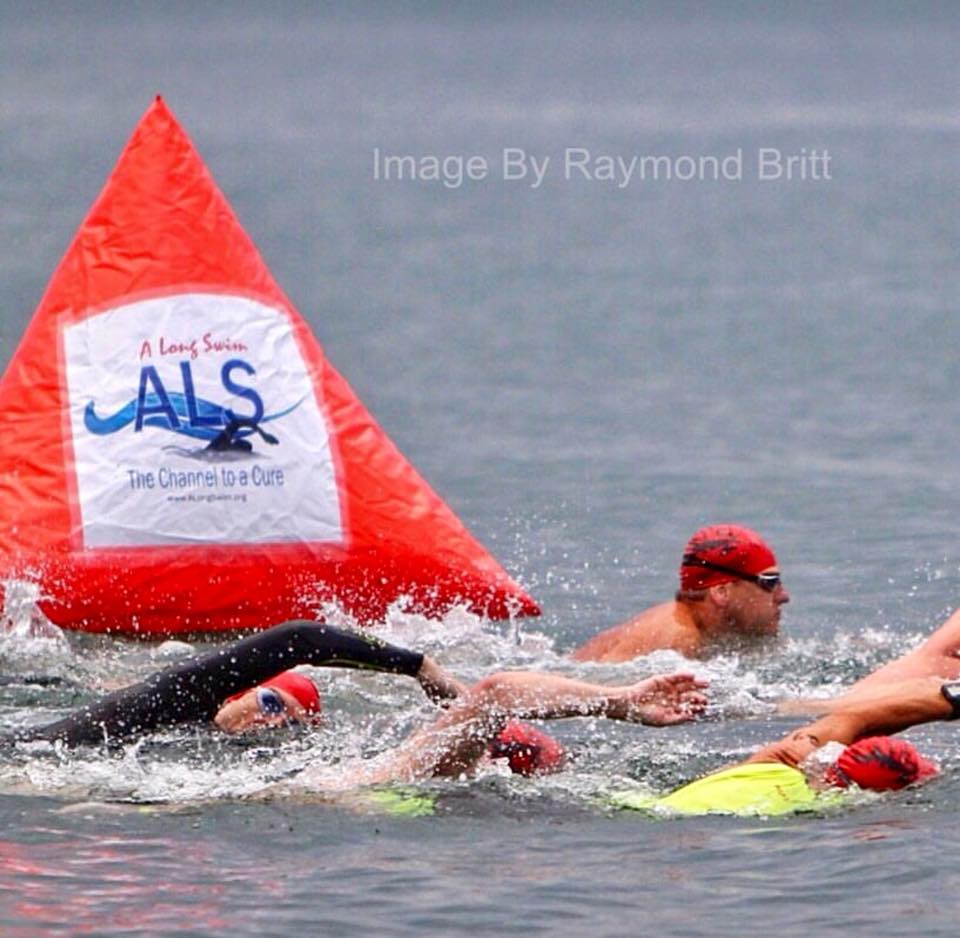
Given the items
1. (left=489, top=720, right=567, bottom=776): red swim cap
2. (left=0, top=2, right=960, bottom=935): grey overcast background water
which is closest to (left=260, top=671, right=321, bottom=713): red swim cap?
(left=0, top=2, right=960, bottom=935): grey overcast background water

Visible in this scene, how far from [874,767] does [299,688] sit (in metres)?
2.39

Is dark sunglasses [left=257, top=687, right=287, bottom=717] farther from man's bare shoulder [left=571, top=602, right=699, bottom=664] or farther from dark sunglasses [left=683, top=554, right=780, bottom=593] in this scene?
dark sunglasses [left=683, top=554, right=780, bottom=593]

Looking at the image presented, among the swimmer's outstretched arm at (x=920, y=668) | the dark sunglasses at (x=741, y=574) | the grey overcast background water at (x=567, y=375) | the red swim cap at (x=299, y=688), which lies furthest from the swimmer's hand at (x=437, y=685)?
the dark sunglasses at (x=741, y=574)

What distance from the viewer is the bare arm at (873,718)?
977 cm

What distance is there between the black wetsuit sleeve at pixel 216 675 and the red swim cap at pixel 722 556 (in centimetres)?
226

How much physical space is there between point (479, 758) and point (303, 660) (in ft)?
2.35

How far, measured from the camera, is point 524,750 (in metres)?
9.92

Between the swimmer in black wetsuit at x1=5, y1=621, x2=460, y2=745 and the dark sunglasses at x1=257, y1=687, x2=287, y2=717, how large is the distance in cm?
24

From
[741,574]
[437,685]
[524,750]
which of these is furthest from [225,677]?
[741,574]

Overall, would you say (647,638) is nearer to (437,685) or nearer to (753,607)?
(753,607)

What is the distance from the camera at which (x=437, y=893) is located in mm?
8844

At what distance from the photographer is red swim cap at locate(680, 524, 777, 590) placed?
12023 millimetres

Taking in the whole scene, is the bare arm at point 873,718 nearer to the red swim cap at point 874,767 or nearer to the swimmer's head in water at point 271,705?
the red swim cap at point 874,767

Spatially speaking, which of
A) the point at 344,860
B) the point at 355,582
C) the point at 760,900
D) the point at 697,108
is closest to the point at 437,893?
the point at 344,860
